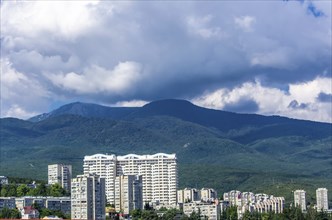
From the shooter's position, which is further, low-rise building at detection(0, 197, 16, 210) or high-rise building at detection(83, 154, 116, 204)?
high-rise building at detection(83, 154, 116, 204)

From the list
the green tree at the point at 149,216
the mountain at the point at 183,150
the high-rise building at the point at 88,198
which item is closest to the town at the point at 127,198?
the high-rise building at the point at 88,198

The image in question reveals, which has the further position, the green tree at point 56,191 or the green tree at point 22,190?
the green tree at point 56,191

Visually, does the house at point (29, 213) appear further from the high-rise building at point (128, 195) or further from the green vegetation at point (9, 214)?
the high-rise building at point (128, 195)

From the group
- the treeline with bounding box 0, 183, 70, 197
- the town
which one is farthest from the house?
the treeline with bounding box 0, 183, 70, 197

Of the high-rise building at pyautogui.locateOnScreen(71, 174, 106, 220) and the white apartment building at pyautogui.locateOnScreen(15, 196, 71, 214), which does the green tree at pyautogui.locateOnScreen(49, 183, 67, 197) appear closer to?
the white apartment building at pyautogui.locateOnScreen(15, 196, 71, 214)

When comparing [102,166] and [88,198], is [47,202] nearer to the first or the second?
[88,198]

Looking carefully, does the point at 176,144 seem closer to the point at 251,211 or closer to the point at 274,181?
the point at 274,181

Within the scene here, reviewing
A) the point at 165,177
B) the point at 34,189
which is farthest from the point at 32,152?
the point at 34,189
